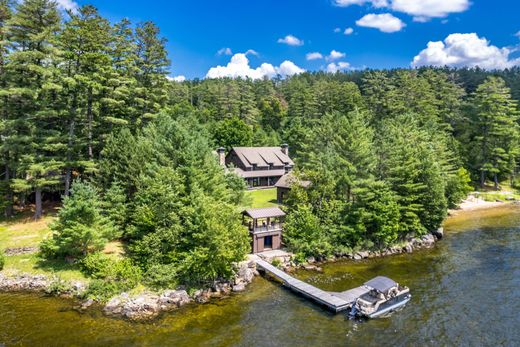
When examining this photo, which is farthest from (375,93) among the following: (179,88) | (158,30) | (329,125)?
(179,88)

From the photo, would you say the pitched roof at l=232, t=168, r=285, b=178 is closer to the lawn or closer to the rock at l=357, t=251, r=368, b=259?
the lawn

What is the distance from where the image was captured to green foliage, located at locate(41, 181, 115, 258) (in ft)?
88.5

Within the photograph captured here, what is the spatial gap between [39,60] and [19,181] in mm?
12254

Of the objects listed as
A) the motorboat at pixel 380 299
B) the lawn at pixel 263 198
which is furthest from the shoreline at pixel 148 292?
the lawn at pixel 263 198

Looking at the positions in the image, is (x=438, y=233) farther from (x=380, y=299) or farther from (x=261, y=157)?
(x=261, y=157)

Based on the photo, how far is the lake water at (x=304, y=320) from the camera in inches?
811

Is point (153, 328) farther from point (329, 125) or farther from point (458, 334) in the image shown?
point (329, 125)

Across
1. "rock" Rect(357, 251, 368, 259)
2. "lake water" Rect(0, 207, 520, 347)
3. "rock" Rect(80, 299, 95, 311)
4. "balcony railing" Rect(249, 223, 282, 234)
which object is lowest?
"lake water" Rect(0, 207, 520, 347)

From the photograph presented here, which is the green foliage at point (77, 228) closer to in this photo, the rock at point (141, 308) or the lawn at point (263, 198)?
the rock at point (141, 308)

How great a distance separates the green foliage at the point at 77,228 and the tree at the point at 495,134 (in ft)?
208

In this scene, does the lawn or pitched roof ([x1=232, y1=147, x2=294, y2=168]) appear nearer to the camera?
the lawn

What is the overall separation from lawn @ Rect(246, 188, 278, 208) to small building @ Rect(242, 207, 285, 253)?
18.3 feet

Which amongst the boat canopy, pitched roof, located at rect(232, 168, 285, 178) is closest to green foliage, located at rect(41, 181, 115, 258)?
the boat canopy

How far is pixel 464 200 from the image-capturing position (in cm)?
5847
